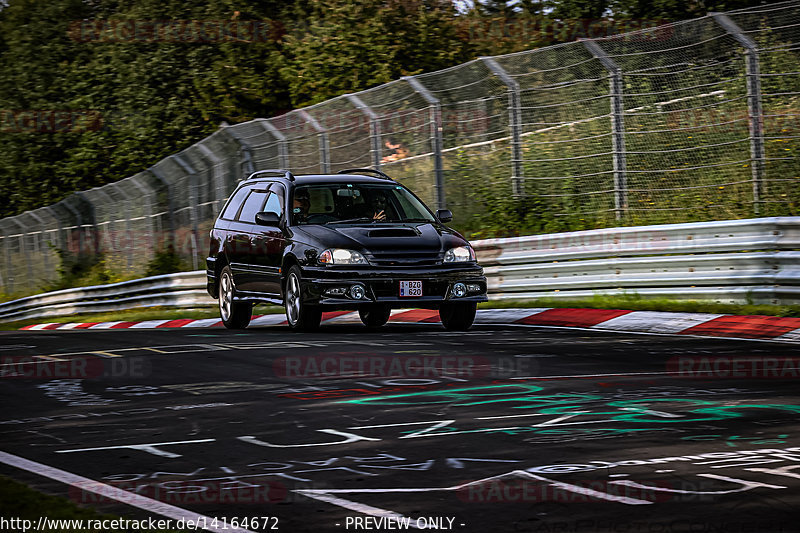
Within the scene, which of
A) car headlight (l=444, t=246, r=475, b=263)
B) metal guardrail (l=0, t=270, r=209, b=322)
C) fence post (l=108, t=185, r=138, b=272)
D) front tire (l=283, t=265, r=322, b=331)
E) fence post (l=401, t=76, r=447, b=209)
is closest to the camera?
car headlight (l=444, t=246, r=475, b=263)

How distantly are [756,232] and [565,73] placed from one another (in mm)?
5227

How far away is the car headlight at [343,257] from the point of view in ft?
43.1

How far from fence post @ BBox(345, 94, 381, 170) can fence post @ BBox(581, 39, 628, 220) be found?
4346 mm

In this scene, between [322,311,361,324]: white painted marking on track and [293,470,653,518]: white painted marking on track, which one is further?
[322,311,361,324]: white painted marking on track

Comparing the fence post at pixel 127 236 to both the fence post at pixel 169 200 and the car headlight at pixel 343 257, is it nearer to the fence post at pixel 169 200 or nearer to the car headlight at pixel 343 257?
the fence post at pixel 169 200

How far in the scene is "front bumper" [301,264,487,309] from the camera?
1308cm

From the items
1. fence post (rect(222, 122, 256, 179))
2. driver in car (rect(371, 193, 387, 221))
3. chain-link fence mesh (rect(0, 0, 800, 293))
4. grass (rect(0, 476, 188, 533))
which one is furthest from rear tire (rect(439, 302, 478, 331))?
fence post (rect(222, 122, 256, 179))

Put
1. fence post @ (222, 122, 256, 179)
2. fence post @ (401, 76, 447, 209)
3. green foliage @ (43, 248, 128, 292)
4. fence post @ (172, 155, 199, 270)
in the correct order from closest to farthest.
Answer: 1. fence post @ (401, 76, 447, 209)
2. fence post @ (222, 122, 256, 179)
3. fence post @ (172, 155, 199, 270)
4. green foliage @ (43, 248, 128, 292)

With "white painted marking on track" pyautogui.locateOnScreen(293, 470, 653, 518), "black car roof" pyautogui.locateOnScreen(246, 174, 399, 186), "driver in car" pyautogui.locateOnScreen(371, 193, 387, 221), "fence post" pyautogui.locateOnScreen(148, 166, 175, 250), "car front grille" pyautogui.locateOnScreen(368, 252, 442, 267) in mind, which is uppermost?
"fence post" pyautogui.locateOnScreen(148, 166, 175, 250)

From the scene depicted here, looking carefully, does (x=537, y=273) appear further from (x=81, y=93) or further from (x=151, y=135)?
(x=81, y=93)

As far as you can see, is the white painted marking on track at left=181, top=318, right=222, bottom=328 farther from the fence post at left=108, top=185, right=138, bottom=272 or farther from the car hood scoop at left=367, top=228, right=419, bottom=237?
the fence post at left=108, top=185, right=138, bottom=272

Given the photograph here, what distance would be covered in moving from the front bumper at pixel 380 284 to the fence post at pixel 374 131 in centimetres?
672

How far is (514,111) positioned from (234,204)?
4.23m

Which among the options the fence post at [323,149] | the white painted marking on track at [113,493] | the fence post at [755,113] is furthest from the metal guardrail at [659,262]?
the white painted marking on track at [113,493]
